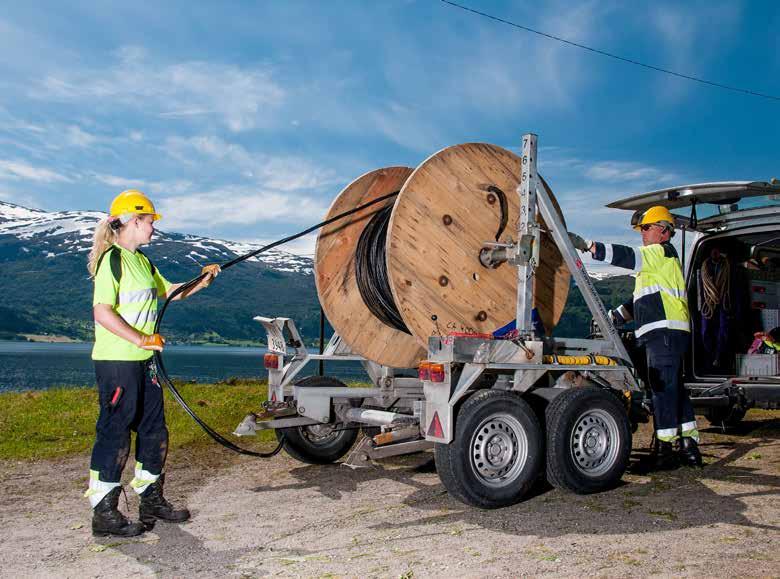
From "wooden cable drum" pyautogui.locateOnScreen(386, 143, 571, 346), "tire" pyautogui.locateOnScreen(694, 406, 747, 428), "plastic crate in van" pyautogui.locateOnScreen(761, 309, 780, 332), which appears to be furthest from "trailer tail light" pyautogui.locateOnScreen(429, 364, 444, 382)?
"plastic crate in van" pyautogui.locateOnScreen(761, 309, 780, 332)

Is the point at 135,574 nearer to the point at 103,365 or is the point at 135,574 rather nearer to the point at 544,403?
the point at 103,365

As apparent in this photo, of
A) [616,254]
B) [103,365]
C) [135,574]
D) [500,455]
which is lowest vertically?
[135,574]

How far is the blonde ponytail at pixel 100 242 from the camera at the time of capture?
5562mm

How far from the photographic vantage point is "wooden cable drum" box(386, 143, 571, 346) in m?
6.69

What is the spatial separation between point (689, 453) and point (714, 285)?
3.09m

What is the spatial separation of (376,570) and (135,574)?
1354mm

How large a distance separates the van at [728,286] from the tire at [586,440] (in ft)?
7.77

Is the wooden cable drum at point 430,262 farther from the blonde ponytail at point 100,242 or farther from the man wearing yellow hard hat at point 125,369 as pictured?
the blonde ponytail at point 100,242

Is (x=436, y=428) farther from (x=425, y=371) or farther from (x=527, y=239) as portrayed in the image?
(x=527, y=239)

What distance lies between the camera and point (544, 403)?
6594 millimetres

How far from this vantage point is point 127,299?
5.51 m

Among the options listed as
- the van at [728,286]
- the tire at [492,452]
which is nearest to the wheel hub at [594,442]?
the tire at [492,452]

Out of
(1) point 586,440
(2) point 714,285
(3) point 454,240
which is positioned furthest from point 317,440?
(2) point 714,285

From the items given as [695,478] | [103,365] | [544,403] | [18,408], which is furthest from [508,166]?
[18,408]
